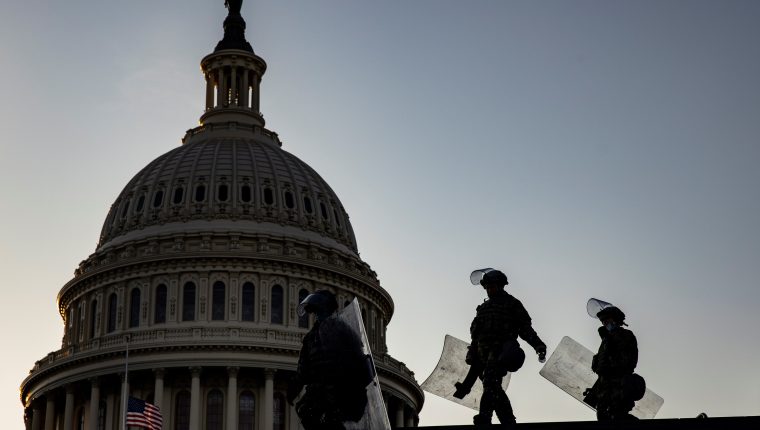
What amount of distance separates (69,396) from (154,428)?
24274 millimetres

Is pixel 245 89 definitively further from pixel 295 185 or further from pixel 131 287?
pixel 131 287

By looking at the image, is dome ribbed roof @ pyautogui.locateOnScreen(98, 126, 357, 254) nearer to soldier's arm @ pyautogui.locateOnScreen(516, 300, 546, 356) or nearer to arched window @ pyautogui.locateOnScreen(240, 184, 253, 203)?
arched window @ pyautogui.locateOnScreen(240, 184, 253, 203)

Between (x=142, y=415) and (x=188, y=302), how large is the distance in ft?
87.3

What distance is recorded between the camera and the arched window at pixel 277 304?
10181 centimetres

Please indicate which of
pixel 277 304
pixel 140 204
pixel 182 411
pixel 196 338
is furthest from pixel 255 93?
pixel 182 411

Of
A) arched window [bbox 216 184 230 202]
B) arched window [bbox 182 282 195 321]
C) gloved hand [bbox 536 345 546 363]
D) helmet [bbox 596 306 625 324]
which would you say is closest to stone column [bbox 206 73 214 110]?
arched window [bbox 216 184 230 202]

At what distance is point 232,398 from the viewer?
9575 centimetres

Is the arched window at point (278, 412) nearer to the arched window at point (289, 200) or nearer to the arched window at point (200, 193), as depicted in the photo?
the arched window at point (289, 200)

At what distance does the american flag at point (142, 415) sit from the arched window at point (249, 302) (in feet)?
77.2

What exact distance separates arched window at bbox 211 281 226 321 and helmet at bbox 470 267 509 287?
80.5 metres

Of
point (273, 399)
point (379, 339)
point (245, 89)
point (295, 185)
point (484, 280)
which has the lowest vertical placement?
point (484, 280)

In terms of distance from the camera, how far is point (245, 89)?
121 meters

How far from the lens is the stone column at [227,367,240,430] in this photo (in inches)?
3745

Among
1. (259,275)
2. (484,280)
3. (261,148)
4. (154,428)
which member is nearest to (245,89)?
(261,148)
